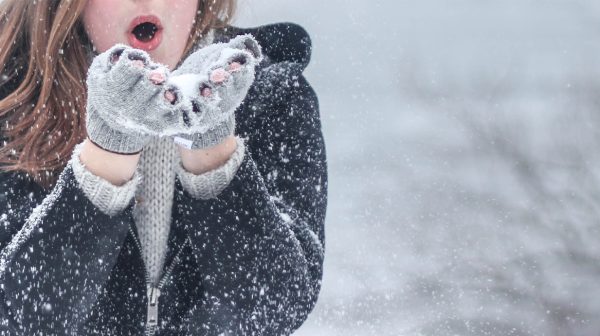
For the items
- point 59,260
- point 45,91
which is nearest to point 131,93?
point 59,260

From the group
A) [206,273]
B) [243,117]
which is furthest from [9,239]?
[243,117]

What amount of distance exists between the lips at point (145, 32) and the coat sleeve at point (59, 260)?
0.95 ft

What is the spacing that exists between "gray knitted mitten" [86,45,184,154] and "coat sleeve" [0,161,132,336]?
0.19 m

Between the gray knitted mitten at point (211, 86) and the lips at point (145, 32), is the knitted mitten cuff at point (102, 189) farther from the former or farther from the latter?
the lips at point (145, 32)

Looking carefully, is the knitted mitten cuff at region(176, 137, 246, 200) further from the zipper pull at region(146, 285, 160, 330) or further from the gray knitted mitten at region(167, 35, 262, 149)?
the zipper pull at region(146, 285, 160, 330)

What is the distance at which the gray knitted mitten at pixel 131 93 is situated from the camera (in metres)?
1.12

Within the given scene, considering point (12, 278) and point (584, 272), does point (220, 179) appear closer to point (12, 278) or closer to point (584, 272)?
point (12, 278)

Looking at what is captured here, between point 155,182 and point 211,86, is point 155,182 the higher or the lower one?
the lower one

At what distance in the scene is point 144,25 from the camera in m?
1.53

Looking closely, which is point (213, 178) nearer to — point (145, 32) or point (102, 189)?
point (102, 189)

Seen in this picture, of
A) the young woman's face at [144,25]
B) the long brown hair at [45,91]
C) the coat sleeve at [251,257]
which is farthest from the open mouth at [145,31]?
the coat sleeve at [251,257]

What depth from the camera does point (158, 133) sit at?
3.88 ft

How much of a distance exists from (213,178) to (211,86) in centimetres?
24

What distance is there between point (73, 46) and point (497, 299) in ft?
30.2
